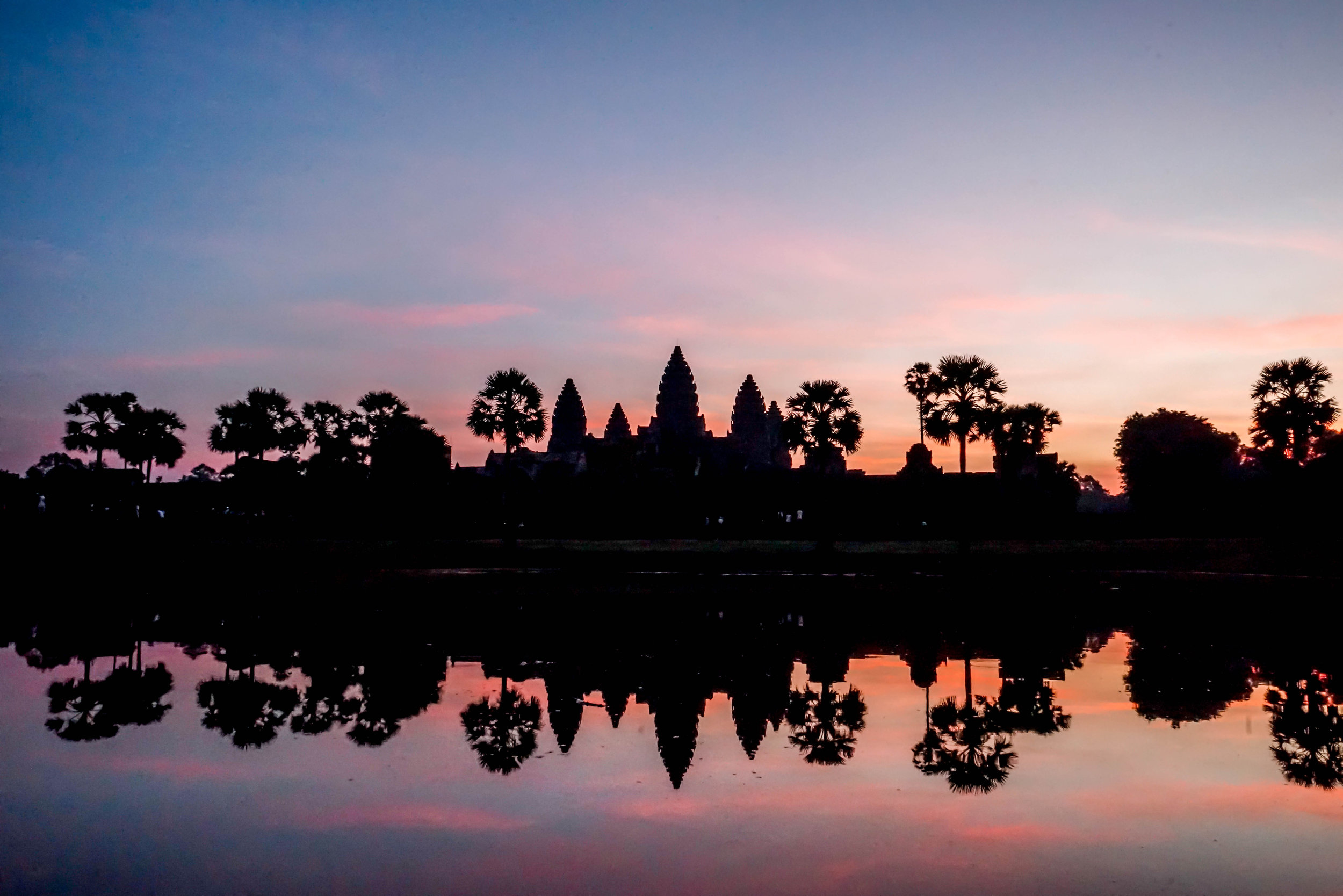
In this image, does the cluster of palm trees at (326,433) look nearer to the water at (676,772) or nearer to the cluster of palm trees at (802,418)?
the cluster of palm trees at (802,418)

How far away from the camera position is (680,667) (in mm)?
16625

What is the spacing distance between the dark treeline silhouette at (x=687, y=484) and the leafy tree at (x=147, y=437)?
0.14m

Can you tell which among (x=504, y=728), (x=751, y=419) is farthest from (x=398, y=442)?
(x=504, y=728)

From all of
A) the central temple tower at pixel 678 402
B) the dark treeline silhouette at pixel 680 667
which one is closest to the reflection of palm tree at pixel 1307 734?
the dark treeline silhouette at pixel 680 667

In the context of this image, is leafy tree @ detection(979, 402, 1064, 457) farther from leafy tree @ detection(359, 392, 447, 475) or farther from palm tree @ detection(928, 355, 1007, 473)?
leafy tree @ detection(359, 392, 447, 475)

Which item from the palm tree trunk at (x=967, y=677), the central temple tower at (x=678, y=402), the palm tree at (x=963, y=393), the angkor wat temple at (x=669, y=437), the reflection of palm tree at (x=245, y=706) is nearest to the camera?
the reflection of palm tree at (x=245, y=706)

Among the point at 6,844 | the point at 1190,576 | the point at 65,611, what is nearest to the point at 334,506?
the point at 65,611

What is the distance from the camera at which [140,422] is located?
68750mm

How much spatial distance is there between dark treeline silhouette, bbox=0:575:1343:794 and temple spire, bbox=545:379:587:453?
7810cm

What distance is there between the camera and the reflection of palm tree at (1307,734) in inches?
399

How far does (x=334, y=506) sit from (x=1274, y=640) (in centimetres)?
5763

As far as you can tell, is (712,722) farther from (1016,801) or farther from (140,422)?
(140,422)


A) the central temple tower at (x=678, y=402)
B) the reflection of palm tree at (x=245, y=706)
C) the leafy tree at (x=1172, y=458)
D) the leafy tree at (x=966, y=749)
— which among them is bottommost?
the leafy tree at (x=966, y=749)

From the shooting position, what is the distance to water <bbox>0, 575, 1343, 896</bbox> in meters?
7.66
